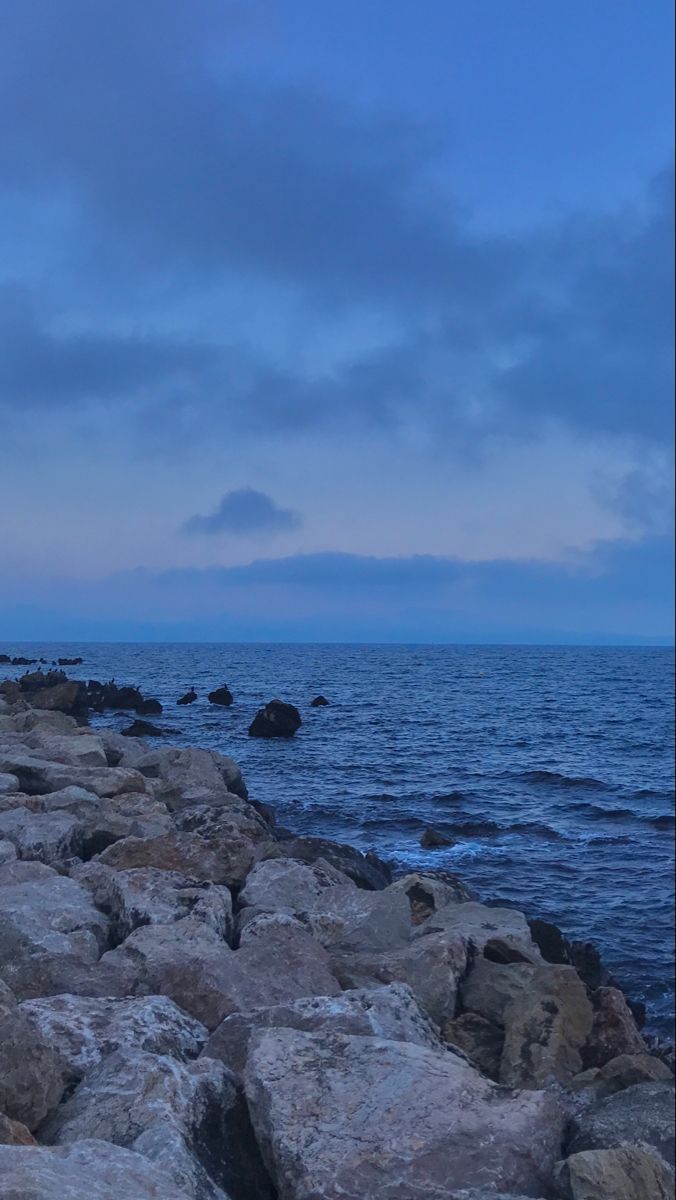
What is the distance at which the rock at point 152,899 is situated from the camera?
799 cm

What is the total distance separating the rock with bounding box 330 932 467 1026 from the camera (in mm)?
7395

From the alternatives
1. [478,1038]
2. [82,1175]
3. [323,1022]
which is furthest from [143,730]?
[82,1175]

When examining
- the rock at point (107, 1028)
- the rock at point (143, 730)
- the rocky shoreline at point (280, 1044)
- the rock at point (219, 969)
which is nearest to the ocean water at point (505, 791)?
the rock at point (143, 730)

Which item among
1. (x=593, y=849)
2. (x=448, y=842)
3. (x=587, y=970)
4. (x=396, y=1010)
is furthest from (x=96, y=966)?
(x=593, y=849)

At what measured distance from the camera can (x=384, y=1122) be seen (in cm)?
466

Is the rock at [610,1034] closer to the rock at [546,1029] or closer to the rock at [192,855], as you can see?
the rock at [546,1029]

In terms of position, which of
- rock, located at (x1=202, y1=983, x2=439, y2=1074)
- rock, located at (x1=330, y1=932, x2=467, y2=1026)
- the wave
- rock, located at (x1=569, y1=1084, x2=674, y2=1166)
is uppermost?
rock, located at (x1=202, y1=983, x2=439, y2=1074)

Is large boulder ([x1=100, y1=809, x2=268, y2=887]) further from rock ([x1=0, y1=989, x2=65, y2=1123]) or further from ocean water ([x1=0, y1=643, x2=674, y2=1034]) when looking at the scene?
ocean water ([x1=0, y1=643, x2=674, y2=1034])

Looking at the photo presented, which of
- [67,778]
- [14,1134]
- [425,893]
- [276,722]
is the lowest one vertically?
[425,893]

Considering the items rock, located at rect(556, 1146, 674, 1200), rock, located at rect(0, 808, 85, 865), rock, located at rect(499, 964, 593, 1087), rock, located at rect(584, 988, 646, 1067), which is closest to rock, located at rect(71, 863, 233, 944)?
rock, located at rect(0, 808, 85, 865)

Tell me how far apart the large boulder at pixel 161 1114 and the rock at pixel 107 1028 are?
0.24 metres

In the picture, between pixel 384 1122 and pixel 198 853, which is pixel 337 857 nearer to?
pixel 198 853

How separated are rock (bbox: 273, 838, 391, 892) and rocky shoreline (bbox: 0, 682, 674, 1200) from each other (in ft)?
4.18

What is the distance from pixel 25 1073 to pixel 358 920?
458 cm
